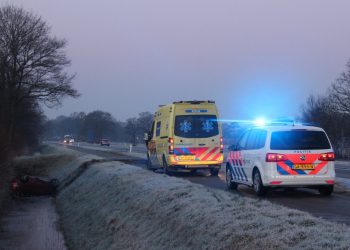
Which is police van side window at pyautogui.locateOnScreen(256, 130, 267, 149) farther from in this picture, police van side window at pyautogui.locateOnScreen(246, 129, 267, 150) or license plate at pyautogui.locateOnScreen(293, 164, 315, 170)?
license plate at pyautogui.locateOnScreen(293, 164, 315, 170)

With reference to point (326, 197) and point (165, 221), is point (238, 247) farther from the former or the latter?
point (326, 197)

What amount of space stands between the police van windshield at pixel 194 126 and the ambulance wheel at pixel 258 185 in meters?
7.63

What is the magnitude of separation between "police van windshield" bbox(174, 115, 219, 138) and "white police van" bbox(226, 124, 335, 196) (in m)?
7.73

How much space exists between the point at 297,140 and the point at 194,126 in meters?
8.48

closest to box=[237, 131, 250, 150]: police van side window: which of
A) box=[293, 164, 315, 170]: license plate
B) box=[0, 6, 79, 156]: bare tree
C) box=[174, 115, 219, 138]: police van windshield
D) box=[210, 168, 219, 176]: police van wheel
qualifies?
box=[293, 164, 315, 170]: license plate

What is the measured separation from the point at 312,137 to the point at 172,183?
12.0 feet

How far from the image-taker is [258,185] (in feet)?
46.3

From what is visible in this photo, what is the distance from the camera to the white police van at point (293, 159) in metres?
13.5

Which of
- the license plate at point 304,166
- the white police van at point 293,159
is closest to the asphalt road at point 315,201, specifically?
the white police van at point 293,159

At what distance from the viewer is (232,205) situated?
32.2 ft

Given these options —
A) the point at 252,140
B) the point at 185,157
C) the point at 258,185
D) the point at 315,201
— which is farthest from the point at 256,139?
the point at 185,157

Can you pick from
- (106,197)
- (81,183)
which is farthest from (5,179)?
(106,197)

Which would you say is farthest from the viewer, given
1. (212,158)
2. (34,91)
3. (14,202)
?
(34,91)

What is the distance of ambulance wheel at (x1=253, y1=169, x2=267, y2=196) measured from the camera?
14.0 metres
